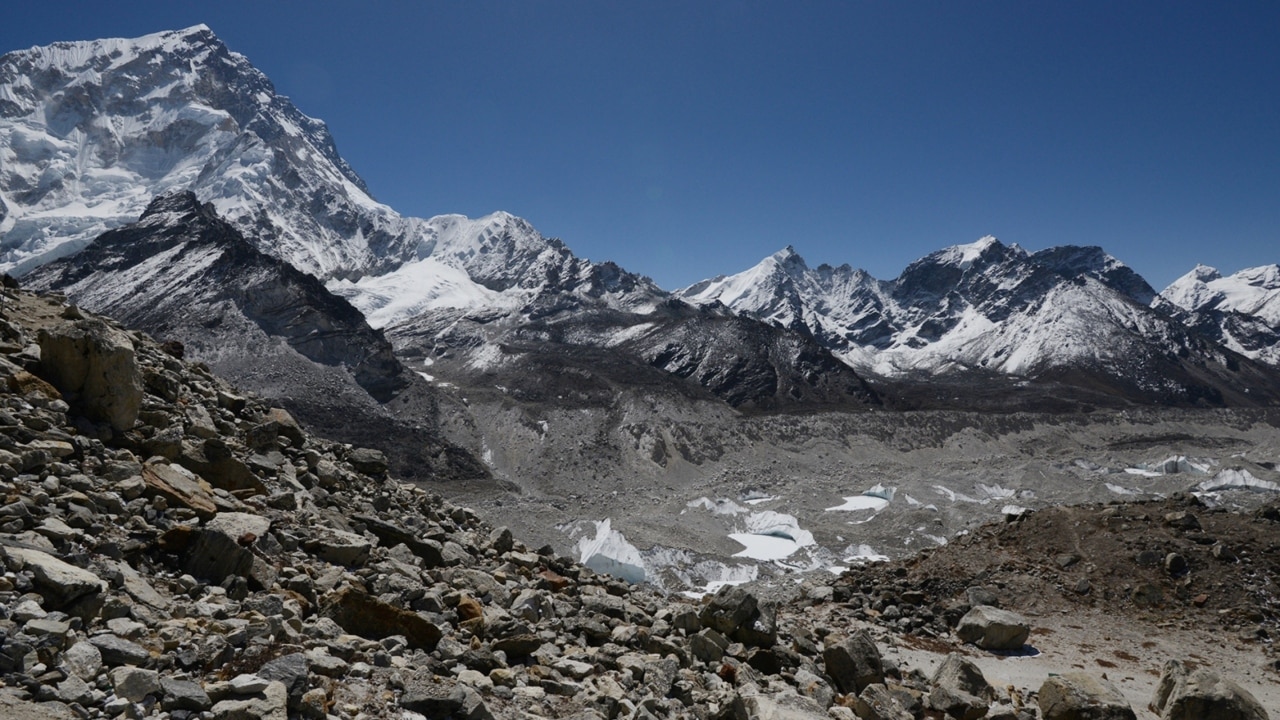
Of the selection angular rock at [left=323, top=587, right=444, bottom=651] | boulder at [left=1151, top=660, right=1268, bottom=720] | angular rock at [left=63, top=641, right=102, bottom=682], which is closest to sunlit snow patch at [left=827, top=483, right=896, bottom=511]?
boulder at [left=1151, top=660, right=1268, bottom=720]

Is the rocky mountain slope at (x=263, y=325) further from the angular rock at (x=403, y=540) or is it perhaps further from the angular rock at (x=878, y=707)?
the angular rock at (x=878, y=707)

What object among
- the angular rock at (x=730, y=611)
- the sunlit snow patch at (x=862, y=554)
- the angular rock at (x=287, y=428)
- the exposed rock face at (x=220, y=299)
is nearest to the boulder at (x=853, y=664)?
the angular rock at (x=730, y=611)

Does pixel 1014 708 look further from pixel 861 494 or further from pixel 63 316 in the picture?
pixel 861 494

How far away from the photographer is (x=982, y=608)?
1702cm

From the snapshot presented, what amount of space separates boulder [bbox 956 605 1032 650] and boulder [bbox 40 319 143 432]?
17322 millimetres

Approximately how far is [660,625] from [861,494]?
50964 mm

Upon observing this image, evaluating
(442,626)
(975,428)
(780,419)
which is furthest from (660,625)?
(975,428)

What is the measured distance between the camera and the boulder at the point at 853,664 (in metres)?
10.3

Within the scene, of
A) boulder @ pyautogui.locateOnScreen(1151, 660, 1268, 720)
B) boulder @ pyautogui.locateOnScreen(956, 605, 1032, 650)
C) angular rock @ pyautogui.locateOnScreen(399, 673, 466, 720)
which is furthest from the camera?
boulder @ pyautogui.locateOnScreen(956, 605, 1032, 650)

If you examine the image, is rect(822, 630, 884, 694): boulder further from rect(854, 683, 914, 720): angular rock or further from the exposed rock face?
the exposed rock face

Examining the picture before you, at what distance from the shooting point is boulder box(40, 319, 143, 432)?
327 inches

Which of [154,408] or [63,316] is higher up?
[63,316]

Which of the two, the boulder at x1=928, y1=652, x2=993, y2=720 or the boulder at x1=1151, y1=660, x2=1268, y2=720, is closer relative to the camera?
the boulder at x1=928, y1=652, x2=993, y2=720

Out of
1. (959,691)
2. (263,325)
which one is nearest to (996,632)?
(959,691)
